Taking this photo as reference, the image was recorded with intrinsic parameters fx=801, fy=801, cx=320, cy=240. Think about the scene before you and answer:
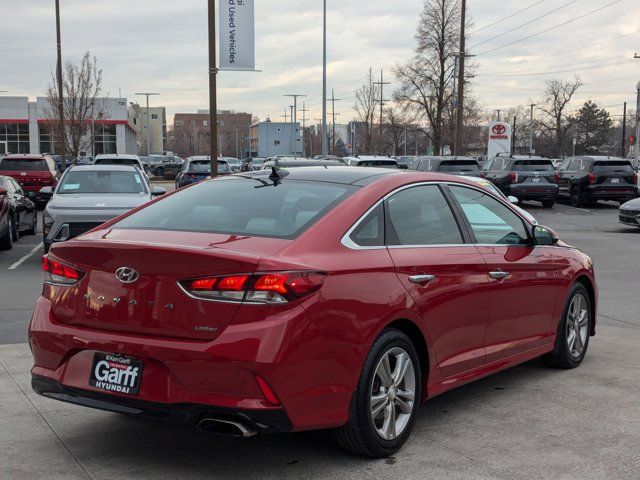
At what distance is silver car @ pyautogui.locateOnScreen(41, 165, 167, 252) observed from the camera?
1184 centimetres

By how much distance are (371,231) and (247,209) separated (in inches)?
28.6

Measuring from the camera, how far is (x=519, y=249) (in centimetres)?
565

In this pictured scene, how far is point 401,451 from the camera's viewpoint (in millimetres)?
4516

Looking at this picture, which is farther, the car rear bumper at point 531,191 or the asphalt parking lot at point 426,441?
the car rear bumper at point 531,191

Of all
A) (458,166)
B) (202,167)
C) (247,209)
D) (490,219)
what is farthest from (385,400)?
(202,167)

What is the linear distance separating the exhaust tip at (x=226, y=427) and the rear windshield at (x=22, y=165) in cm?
2357

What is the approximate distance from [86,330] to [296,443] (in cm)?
137

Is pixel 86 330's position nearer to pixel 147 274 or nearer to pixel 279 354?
Answer: pixel 147 274

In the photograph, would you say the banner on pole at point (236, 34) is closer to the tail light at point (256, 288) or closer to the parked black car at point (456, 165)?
the tail light at point (256, 288)

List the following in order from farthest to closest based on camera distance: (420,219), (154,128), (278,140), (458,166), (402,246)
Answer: (154,128) → (278,140) → (458,166) → (420,219) → (402,246)

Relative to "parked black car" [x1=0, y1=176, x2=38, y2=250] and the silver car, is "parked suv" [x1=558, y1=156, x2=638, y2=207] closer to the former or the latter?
the silver car

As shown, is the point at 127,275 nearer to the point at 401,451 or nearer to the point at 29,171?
the point at 401,451

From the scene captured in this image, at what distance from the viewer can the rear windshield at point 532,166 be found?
91.7 feet

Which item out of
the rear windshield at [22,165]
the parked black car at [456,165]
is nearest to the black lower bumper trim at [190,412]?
the parked black car at [456,165]
